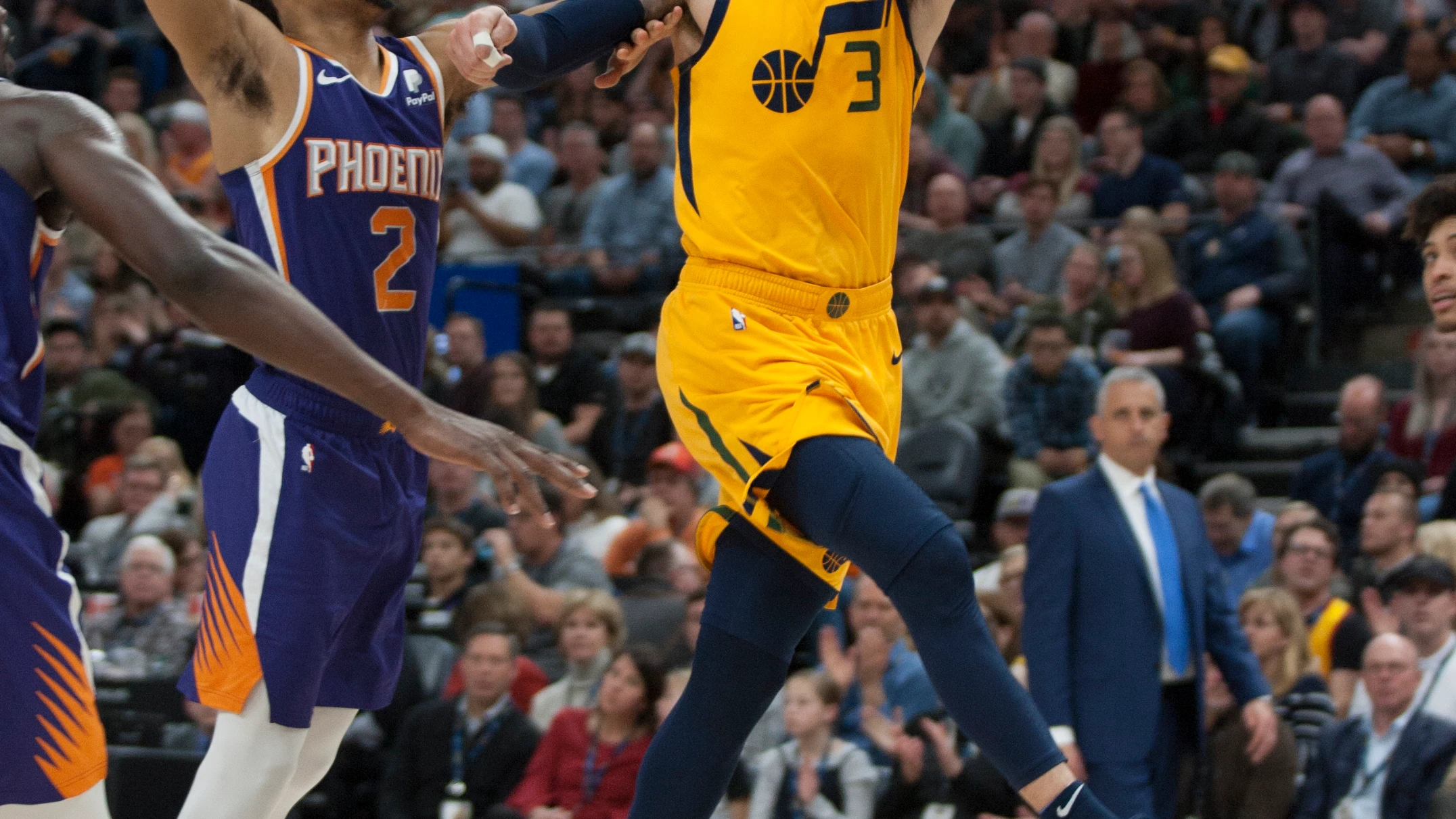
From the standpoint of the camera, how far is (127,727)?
327 inches

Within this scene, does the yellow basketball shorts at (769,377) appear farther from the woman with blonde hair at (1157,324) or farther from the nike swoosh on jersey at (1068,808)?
the woman with blonde hair at (1157,324)

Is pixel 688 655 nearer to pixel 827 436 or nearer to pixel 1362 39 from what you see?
pixel 827 436

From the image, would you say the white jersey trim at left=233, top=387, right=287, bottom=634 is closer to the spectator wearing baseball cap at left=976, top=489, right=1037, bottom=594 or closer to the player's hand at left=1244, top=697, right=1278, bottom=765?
the player's hand at left=1244, top=697, right=1278, bottom=765

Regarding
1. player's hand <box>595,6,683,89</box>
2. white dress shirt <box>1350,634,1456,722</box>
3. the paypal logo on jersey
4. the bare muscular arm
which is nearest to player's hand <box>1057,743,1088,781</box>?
white dress shirt <box>1350,634,1456,722</box>

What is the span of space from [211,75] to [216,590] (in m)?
1.12

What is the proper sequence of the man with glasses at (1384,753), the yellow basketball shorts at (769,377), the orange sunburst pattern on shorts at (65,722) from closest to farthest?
the orange sunburst pattern on shorts at (65,722)
the yellow basketball shorts at (769,377)
the man with glasses at (1384,753)

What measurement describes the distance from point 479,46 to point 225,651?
143 centimetres

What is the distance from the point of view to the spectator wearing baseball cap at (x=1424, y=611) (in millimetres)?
6949

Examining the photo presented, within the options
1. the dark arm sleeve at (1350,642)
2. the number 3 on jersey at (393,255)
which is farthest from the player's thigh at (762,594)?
the dark arm sleeve at (1350,642)

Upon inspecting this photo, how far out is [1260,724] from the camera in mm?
6320

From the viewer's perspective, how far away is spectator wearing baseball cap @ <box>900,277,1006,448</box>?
10.2 meters

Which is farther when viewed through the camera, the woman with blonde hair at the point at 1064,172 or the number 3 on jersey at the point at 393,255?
the woman with blonde hair at the point at 1064,172

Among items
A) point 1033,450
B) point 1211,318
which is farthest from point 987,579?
point 1211,318

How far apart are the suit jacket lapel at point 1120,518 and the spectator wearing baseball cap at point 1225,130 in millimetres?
6014
